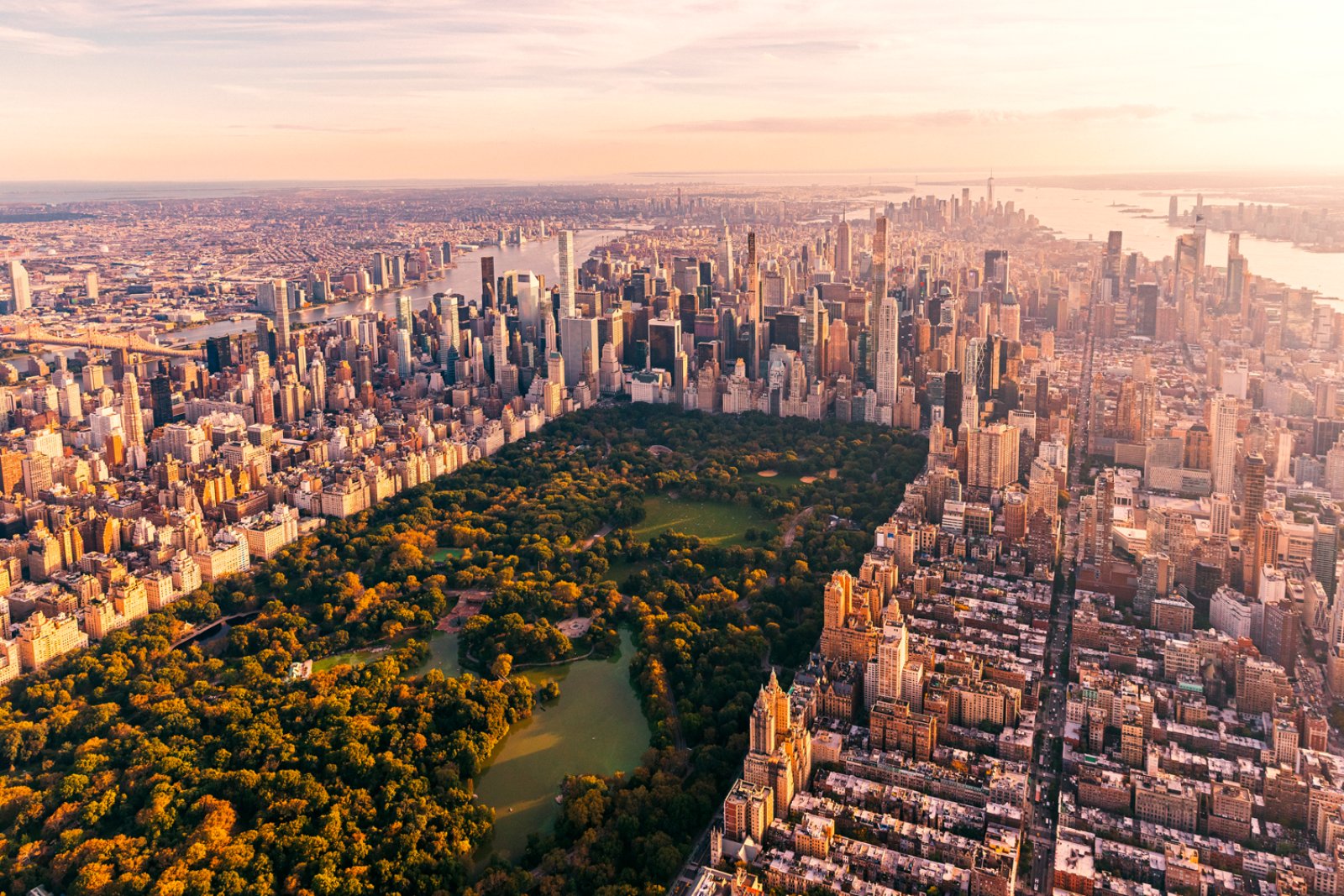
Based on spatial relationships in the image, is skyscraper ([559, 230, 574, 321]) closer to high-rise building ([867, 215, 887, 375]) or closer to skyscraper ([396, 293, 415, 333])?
skyscraper ([396, 293, 415, 333])

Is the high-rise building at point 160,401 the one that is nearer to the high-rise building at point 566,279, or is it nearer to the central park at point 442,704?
the central park at point 442,704

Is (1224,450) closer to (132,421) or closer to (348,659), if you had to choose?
(348,659)

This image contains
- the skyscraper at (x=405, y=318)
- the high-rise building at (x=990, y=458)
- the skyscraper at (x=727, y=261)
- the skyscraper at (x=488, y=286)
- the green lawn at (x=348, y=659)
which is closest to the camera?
the green lawn at (x=348, y=659)

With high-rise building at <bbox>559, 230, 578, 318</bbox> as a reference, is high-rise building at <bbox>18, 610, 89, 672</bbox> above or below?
below

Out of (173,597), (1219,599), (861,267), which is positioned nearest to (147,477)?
(173,597)

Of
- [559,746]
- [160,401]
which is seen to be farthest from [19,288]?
[559,746]

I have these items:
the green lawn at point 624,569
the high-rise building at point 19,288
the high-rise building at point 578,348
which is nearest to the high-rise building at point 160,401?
the high-rise building at point 578,348

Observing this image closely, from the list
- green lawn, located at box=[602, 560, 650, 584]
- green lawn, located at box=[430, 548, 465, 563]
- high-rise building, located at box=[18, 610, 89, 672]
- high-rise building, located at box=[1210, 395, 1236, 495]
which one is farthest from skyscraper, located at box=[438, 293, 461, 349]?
high-rise building, located at box=[1210, 395, 1236, 495]
